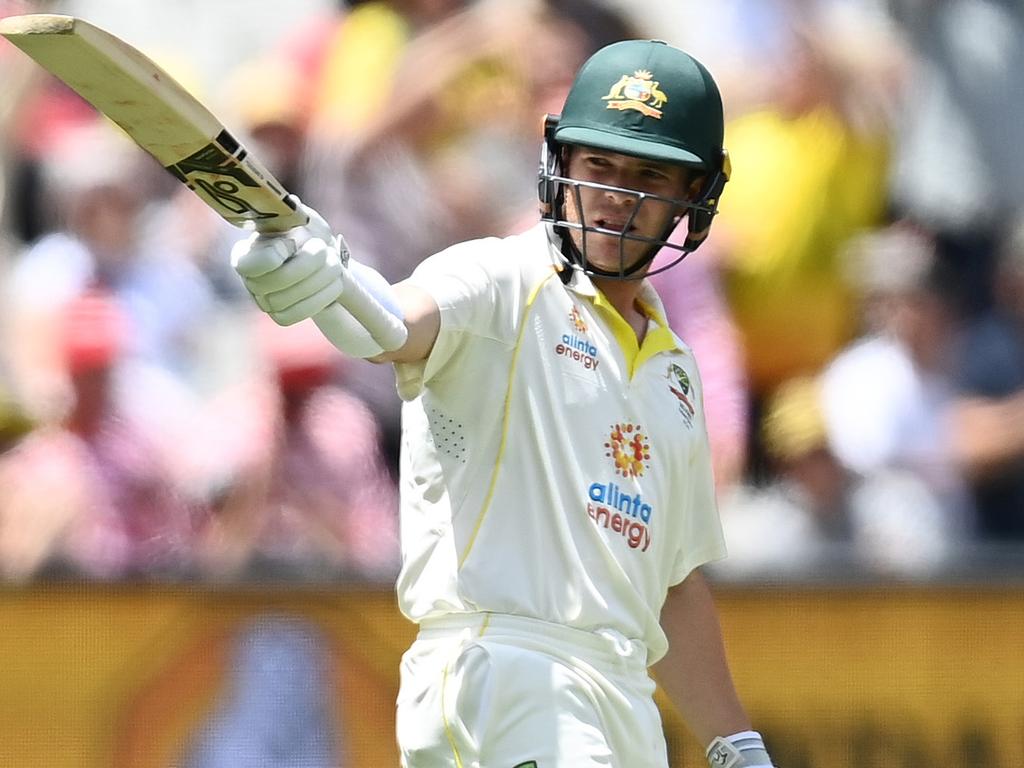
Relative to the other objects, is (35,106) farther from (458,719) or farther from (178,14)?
(458,719)

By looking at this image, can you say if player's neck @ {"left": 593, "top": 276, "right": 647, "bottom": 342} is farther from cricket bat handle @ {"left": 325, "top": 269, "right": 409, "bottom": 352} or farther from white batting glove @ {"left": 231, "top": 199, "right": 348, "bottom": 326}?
white batting glove @ {"left": 231, "top": 199, "right": 348, "bottom": 326}

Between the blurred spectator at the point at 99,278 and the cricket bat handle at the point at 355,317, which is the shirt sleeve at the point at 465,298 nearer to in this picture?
the cricket bat handle at the point at 355,317

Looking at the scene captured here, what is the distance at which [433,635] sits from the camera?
2891mm

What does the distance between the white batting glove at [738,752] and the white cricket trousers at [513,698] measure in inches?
15.9

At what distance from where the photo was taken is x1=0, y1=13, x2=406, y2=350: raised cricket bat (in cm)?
218

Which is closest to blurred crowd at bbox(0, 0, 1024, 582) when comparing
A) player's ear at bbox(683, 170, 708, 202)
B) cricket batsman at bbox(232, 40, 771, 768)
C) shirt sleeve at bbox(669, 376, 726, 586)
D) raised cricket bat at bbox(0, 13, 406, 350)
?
shirt sleeve at bbox(669, 376, 726, 586)

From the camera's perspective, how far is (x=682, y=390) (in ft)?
10.4

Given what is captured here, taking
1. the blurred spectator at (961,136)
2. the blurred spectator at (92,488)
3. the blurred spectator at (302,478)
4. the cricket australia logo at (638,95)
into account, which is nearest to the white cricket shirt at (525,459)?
the cricket australia logo at (638,95)

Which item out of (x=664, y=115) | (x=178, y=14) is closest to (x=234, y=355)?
(x=178, y=14)

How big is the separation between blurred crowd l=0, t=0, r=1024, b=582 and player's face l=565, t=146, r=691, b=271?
73.1 inches

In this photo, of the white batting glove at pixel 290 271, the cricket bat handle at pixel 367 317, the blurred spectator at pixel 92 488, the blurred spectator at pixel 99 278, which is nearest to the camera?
the white batting glove at pixel 290 271

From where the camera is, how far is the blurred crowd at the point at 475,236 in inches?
193

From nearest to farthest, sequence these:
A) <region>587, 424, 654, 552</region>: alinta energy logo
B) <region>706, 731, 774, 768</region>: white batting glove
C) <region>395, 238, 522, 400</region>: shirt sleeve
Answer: <region>395, 238, 522, 400</region>: shirt sleeve < <region>587, 424, 654, 552</region>: alinta energy logo < <region>706, 731, 774, 768</region>: white batting glove

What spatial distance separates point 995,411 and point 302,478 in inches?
72.5
